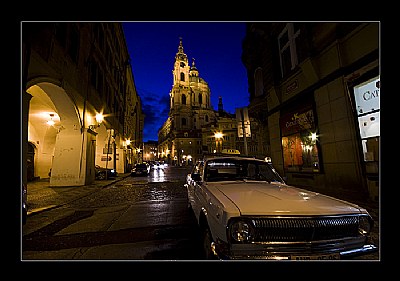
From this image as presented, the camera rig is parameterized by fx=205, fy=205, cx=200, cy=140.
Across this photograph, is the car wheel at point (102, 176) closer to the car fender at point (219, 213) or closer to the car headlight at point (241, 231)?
the car fender at point (219, 213)

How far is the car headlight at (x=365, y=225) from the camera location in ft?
7.98

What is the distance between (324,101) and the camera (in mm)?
8922

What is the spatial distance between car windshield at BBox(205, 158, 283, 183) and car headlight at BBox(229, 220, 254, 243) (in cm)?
195

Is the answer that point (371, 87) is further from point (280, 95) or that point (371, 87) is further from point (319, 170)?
point (280, 95)

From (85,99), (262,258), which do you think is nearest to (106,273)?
(262,258)

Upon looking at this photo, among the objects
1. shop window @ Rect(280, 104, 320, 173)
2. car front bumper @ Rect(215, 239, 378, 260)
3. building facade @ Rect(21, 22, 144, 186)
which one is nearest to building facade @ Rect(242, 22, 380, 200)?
shop window @ Rect(280, 104, 320, 173)

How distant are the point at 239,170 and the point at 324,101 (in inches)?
258

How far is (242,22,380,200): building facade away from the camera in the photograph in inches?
278

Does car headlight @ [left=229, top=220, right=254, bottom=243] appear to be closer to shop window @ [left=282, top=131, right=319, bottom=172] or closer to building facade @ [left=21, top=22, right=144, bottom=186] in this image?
building facade @ [left=21, top=22, right=144, bottom=186]

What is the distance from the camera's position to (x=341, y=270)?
186 centimetres

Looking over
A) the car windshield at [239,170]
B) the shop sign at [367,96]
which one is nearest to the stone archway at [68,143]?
the car windshield at [239,170]

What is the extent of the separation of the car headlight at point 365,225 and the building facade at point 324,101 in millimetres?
5360

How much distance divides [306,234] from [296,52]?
11.2 meters

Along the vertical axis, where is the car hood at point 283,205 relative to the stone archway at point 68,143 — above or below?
below
